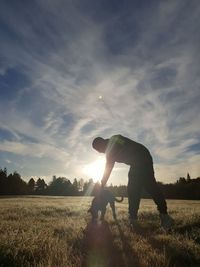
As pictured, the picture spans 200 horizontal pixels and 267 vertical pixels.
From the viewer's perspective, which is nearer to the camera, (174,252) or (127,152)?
(174,252)

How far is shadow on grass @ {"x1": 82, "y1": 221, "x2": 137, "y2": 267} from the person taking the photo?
392 cm

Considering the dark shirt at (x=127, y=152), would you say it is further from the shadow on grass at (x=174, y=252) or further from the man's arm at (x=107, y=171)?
the shadow on grass at (x=174, y=252)

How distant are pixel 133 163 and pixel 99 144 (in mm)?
944

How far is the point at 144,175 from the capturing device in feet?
23.7

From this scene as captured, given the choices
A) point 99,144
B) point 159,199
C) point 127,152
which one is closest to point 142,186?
point 159,199

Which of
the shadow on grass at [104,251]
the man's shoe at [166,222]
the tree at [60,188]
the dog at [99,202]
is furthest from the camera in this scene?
the tree at [60,188]

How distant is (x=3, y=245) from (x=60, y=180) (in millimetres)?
111536

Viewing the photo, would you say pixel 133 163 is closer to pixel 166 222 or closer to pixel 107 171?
pixel 107 171

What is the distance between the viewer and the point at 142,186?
7367 mm

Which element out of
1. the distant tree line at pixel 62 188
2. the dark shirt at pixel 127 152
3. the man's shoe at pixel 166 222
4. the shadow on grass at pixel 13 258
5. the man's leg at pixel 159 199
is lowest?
the shadow on grass at pixel 13 258

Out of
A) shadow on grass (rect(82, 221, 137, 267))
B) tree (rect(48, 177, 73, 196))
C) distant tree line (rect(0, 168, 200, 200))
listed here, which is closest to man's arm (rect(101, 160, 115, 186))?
shadow on grass (rect(82, 221, 137, 267))

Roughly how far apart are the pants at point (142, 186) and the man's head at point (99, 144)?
87 centimetres

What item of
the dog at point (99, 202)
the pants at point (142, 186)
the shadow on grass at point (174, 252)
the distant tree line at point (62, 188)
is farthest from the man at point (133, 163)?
the distant tree line at point (62, 188)

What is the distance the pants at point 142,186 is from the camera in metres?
6.96
